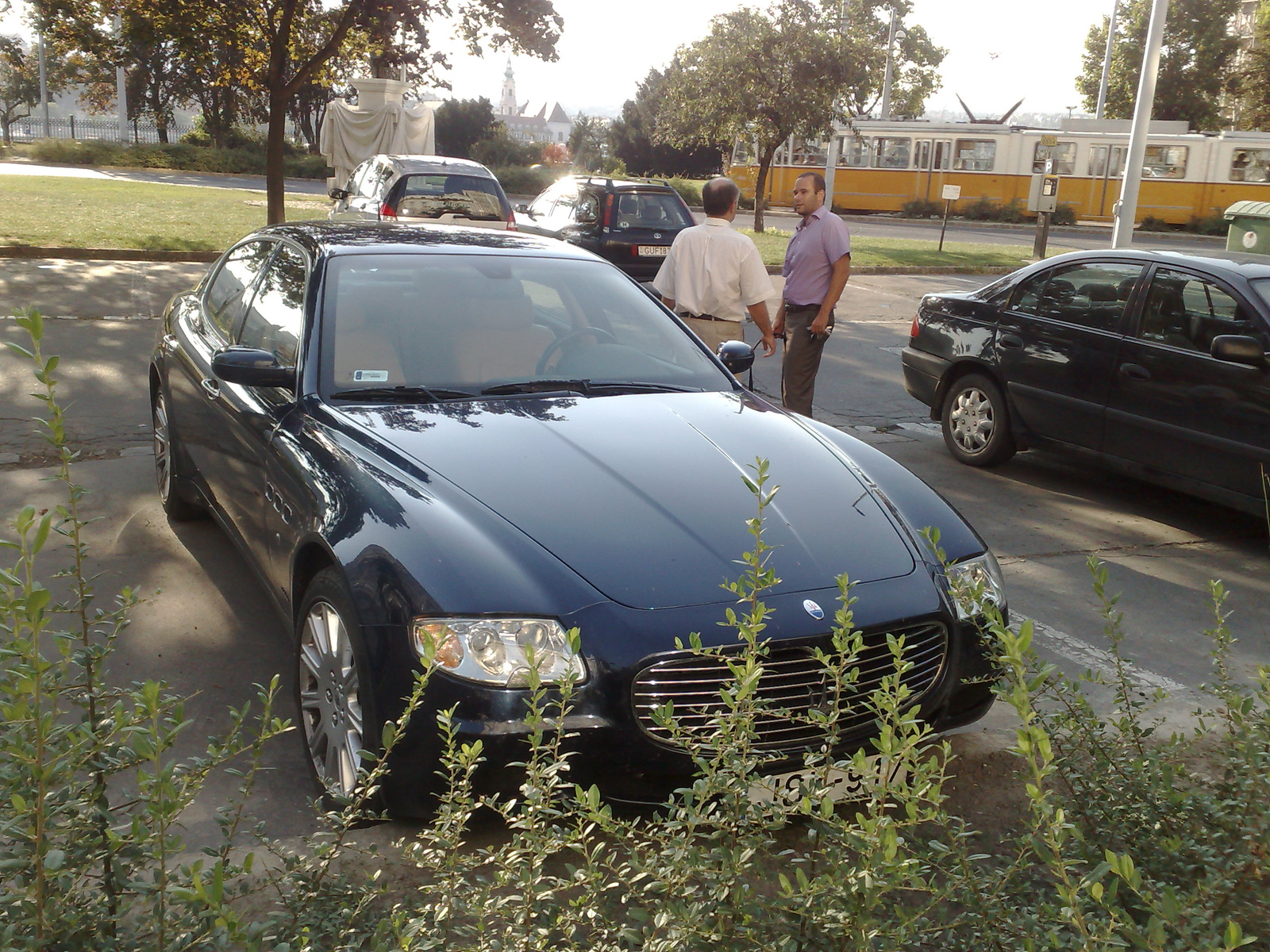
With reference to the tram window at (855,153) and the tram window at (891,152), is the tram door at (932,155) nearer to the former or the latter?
the tram window at (891,152)

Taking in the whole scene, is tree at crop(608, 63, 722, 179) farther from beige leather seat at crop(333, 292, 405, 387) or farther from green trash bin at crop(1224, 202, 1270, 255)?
beige leather seat at crop(333, 292, 405, 387)

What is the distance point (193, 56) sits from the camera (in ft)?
61.2

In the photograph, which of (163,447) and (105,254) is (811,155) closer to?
(105,254)

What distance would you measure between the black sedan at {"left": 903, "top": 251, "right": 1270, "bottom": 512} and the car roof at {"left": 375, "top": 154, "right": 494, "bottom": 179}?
9209 mm

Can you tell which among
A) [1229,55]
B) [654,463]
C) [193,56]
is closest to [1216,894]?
[654,463]

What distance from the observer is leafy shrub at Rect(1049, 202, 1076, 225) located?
35875mm

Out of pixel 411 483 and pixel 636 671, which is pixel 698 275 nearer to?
pixel 411 483

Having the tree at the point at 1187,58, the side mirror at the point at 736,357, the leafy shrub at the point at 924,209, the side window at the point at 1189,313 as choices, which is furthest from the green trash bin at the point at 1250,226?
the tree at the point at 1187,58

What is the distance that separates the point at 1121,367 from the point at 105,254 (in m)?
13.9

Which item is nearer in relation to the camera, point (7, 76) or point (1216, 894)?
point (1216, 894)

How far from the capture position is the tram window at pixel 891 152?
124 feet

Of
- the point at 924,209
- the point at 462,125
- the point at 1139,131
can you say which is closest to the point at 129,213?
the point at 1139,131

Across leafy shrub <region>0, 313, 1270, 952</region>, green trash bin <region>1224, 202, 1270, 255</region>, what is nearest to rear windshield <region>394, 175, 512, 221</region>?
green trash bin <region>1224, 202, 1270, 255</region>

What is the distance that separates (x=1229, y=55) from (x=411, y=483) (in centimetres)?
5295
